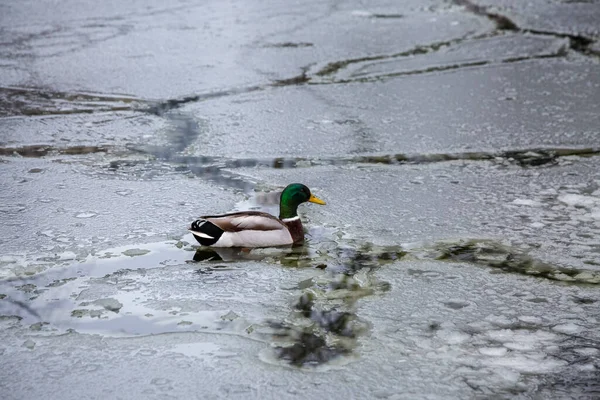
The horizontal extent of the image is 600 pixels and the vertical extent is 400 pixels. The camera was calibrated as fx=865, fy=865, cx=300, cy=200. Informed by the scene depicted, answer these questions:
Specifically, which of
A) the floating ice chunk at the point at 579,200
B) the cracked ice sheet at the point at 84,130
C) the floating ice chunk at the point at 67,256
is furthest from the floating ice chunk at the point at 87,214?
the floating ice chunk at the point at 579,200

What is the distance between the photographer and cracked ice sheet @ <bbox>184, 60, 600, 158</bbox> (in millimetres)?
5922

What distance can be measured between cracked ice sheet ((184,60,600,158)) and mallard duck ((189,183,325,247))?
4.79 ft

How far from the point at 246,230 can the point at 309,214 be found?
0.62 meters

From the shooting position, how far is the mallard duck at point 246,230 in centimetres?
428

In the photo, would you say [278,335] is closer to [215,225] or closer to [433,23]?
[215,225]

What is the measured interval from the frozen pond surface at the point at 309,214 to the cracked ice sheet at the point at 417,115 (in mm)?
27

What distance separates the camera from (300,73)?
786cm

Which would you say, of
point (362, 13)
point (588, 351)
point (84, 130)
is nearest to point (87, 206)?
point (84, 130)

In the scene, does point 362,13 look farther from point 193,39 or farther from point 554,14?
point 193,39

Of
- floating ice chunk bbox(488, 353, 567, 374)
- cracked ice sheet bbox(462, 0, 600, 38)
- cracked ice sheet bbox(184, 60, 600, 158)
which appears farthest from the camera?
cracked ice sheet bbox(462, 0, 600, 38)

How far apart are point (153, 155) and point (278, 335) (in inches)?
103

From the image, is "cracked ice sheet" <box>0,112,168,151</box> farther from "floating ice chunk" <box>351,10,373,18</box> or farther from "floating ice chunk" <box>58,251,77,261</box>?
"floating ice chunk" <box>351,10,373,18</box>

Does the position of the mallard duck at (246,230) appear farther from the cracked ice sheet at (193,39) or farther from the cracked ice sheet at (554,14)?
the cracked ice sheet at (554,14)

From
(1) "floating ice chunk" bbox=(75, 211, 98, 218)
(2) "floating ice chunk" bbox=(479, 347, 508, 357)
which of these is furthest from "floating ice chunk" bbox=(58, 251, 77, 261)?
(2) "floating ice chunk" bbox=(479, 347, 508, 357)
